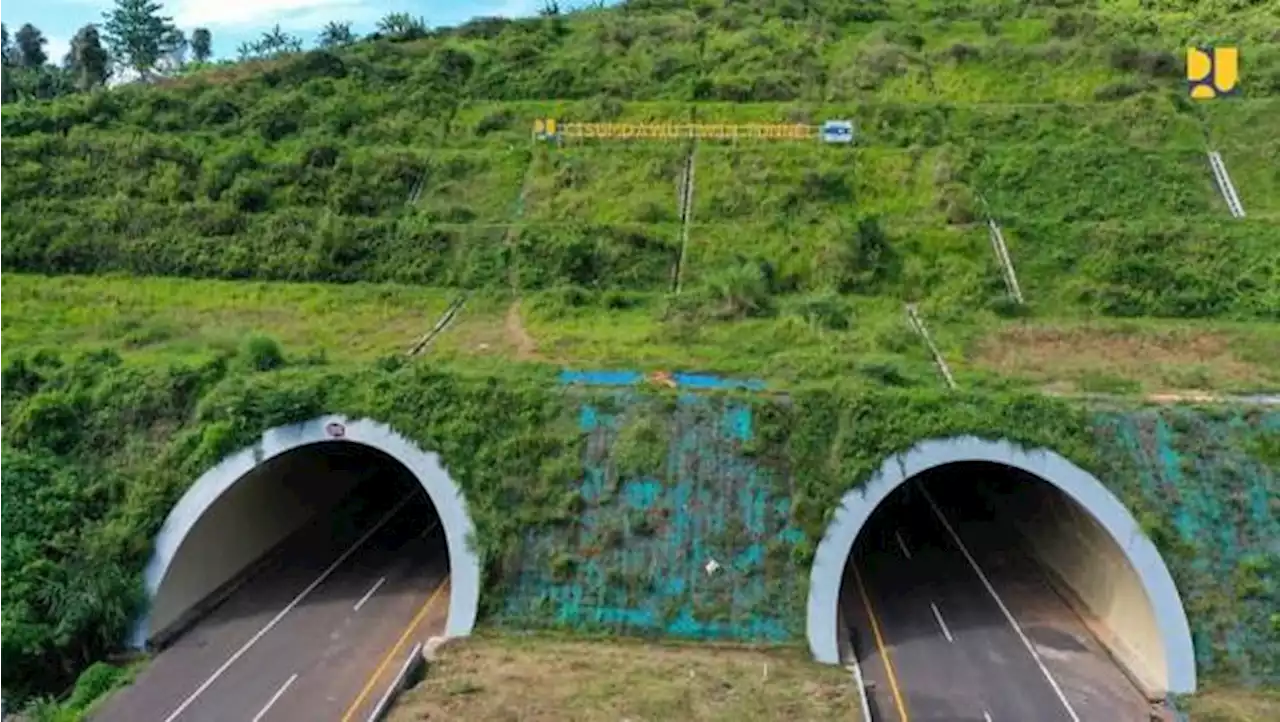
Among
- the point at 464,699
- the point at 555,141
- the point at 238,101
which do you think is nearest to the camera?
the point at 464,699

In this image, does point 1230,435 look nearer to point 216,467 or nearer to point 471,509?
point 471,509

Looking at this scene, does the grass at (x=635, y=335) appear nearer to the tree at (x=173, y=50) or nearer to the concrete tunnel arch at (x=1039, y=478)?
the concrete tunnel arch at (x=1039, y=478)

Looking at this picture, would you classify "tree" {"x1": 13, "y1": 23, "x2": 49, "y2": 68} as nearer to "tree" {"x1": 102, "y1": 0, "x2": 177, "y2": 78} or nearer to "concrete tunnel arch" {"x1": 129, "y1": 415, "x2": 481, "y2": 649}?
A: "tree" {"x1": 102, "y1": 0, "x2": 177, "y2": 78}

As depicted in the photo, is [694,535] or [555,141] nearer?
[694,535]

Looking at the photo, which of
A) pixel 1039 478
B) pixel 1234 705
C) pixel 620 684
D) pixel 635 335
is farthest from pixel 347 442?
pixel 1234 705

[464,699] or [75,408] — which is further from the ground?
[75,408]

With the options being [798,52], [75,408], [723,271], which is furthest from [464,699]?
[798,52]

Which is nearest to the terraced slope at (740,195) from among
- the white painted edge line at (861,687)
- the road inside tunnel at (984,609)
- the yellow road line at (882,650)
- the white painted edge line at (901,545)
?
the road inside tunnel at (984,609)

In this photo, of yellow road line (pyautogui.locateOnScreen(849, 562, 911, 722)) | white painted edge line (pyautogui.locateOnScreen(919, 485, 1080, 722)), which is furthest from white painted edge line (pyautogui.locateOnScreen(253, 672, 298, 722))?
white painted edge line (pyautogui.locateOnScreen(919, 485, 1080, 722))
